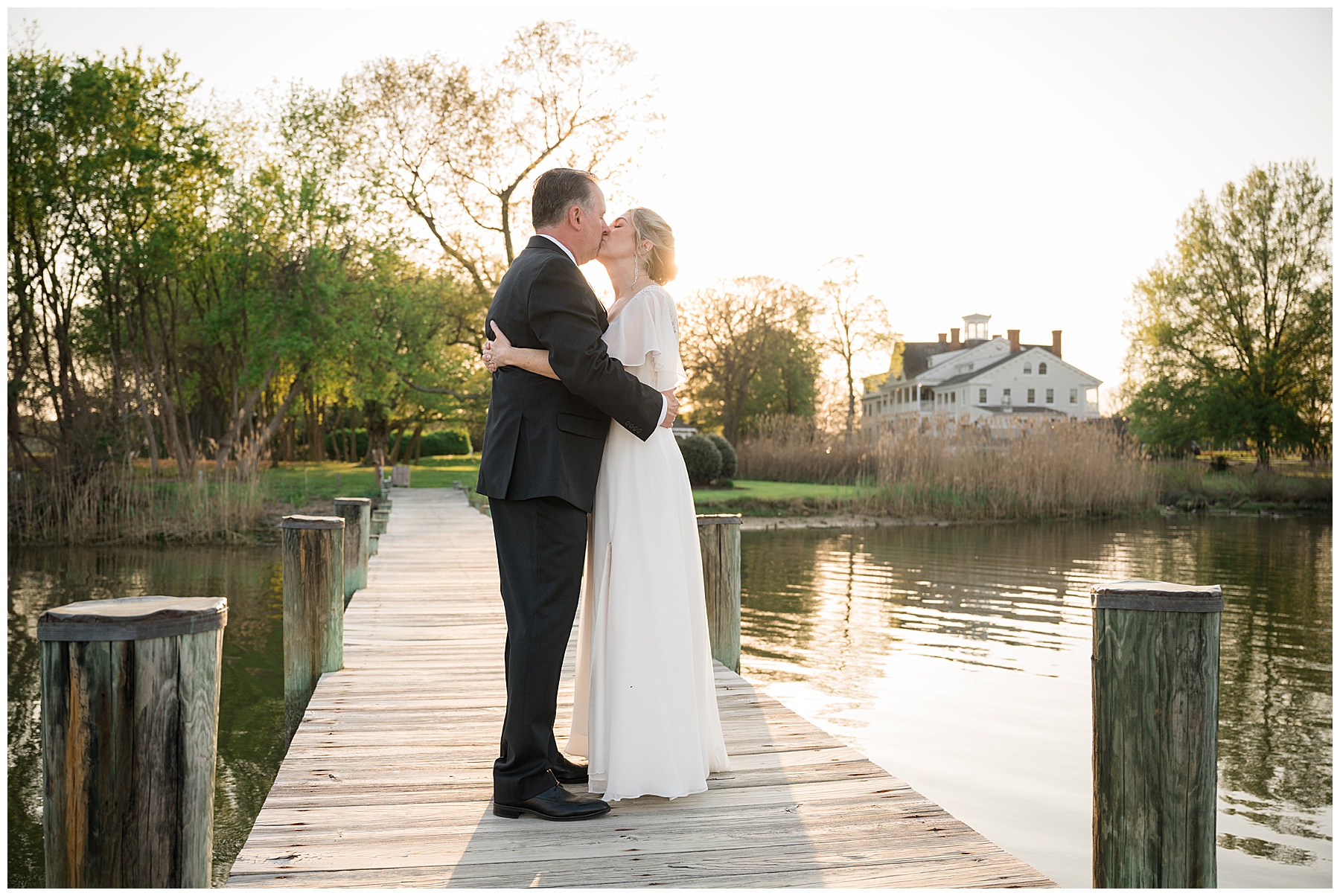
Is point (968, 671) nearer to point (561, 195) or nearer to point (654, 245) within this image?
point (654, 245)

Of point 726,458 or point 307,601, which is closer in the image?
point 307,601

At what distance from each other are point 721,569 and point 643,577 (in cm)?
222

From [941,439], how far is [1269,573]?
844 centimetres

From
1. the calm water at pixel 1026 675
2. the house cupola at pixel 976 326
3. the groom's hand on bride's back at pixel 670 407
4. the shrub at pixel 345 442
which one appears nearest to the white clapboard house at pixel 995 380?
the house cupola at pixel 976 326

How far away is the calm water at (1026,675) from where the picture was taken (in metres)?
5.53

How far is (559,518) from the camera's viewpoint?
3.26 m

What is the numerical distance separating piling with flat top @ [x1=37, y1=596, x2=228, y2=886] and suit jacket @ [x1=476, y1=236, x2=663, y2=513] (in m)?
1.19

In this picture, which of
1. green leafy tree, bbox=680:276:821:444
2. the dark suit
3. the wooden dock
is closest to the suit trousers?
the dark suit

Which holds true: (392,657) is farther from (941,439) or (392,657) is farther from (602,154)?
(602,154)

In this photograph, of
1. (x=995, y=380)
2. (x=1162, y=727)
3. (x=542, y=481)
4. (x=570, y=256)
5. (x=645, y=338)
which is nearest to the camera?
(x=1162, y=727)

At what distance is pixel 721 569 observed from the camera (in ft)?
18.2

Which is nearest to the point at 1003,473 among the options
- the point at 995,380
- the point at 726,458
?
the point at 726,458

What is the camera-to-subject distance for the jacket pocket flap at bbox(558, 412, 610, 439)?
326 centimetres

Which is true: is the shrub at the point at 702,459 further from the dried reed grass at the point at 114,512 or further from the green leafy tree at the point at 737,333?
the green leafy tree at the point at 737,333
